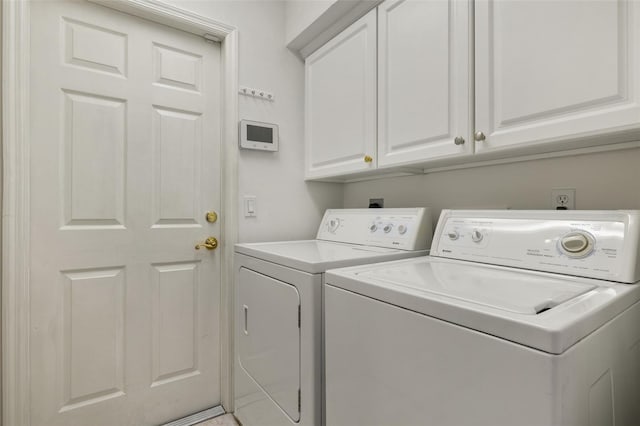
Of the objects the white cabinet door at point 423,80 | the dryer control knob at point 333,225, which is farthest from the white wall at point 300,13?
the dryer control knob at point 333,225

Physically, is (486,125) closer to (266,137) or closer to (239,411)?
(266,137)

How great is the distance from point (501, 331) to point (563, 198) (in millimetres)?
877

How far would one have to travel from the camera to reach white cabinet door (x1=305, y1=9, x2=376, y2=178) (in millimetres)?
1601

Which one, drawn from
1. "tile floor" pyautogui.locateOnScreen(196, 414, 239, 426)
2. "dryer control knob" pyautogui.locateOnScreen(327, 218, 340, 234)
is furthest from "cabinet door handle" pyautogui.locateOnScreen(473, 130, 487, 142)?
"tile floor" pyautogui.locateOnScreen(196, 414, 239, 426)

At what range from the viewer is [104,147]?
5.13 ft

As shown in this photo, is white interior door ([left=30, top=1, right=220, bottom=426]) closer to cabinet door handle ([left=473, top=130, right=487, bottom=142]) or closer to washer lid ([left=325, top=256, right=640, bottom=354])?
washer lid ([left=325, top=256, right=640, bottom=354])

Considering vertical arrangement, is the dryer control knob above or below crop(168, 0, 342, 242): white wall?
below

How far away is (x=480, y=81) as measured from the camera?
3.79 feet

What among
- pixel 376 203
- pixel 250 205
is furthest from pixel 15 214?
pixel 376 203

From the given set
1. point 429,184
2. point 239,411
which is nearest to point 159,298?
point 239,411

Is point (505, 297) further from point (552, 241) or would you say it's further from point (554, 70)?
point (554, 70)

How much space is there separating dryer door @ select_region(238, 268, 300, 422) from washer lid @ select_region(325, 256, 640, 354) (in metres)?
0.29

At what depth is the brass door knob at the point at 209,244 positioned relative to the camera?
5.93ft

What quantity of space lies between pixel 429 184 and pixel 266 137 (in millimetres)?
998
